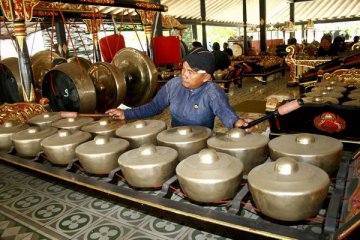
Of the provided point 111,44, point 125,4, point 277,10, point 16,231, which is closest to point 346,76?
point 125,4

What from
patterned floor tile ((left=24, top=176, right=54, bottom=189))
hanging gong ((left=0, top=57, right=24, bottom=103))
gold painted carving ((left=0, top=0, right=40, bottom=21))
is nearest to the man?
patterned floor tile ((left=24, top=176, right=54, bottom=189))

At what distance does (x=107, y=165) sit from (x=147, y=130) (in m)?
0.27

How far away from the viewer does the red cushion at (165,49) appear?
4.32 metres

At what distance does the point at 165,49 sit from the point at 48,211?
3510 millimetres

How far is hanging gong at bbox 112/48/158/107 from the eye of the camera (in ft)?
10.5

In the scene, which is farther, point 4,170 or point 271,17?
point 271,17

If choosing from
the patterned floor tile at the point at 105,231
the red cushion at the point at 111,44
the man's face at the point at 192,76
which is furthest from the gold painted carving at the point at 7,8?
the red cushion at the point at 111,44

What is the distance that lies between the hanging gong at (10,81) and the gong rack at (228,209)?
1877 millimetres

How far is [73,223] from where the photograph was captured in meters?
1.11

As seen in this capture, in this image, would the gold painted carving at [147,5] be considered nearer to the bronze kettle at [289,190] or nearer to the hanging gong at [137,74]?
the hanging gong at [137,74]

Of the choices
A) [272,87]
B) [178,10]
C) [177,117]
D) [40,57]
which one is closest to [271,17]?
[178,10]

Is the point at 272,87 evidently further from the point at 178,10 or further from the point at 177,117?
the point at 178,10

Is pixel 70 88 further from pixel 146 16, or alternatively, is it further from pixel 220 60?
pixel 220 60

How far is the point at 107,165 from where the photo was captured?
112cm
